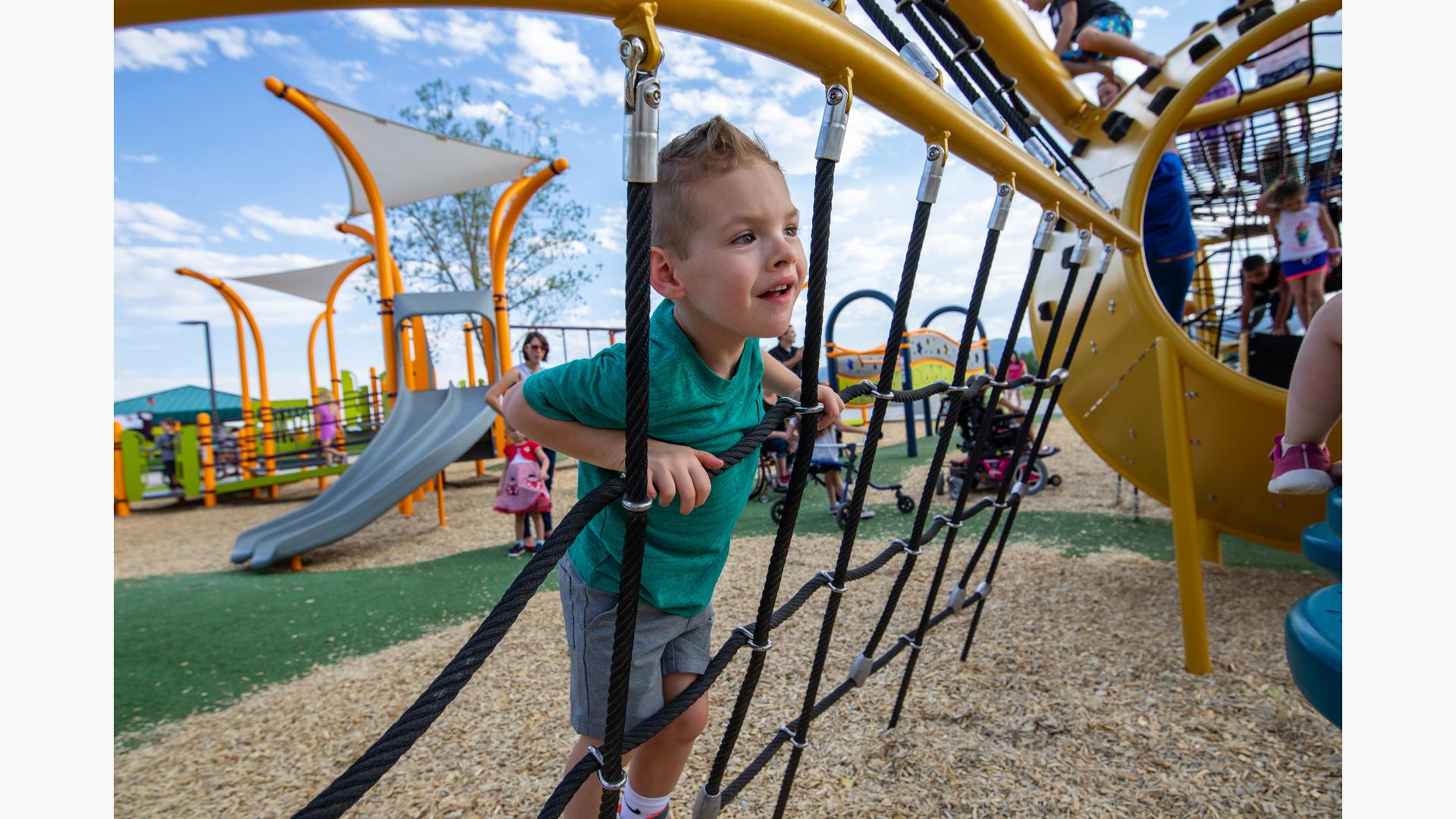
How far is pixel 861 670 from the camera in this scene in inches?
65.9

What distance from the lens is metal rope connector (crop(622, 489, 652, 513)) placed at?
31.0 inches

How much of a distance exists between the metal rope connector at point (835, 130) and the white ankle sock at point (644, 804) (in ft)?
3.68

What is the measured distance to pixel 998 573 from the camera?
343cm

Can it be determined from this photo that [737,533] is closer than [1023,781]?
No

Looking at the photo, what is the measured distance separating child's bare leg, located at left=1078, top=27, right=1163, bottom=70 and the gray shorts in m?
3.10

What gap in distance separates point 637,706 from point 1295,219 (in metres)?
4.39

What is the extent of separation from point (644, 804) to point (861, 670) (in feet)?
1.97

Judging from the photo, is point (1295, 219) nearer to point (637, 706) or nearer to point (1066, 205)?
Answer: point (1066, 205)

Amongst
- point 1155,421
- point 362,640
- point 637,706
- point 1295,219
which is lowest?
point 362,640

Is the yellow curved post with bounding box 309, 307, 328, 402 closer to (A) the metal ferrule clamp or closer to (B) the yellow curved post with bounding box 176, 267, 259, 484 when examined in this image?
(B) the yellow curved post with bounding box 176, 267, 259, 484

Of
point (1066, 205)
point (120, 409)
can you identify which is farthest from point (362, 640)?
point (120, 409)

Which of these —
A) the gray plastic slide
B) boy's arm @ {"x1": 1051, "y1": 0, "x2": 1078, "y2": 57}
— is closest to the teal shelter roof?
the gray plastic slide

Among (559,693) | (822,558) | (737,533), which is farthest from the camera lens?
(737,533)

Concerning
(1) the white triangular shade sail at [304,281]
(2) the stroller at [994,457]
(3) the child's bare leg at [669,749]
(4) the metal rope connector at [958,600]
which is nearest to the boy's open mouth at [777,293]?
(3) the child's bare leg at [669,749]
